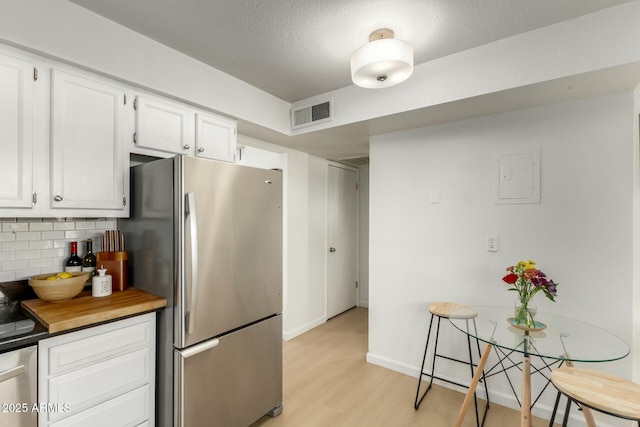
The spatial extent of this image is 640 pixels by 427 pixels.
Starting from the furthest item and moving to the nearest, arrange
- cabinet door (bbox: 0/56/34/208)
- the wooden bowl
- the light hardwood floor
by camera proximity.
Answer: the light hardwood floor, the wooden bowl, cabinet door (bbox: 0/56/34/208)

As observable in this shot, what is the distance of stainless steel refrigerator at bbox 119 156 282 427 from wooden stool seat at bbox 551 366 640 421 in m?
1.56

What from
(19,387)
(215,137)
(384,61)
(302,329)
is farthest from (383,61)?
(302,329)

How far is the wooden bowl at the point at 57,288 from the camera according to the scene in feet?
5.08

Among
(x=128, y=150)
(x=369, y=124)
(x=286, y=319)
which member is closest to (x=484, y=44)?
(x=369, y=124)

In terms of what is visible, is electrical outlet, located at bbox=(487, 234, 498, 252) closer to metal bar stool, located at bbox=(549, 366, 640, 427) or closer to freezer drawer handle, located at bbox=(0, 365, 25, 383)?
metal bar stool, located at bbox=(549, 366, 640, 427)

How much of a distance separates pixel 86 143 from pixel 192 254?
2.77 feet

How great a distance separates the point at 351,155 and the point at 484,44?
1977 millimetres

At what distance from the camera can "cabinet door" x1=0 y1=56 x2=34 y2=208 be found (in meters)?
1.42

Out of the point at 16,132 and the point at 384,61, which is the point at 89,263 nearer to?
the point at 16,132

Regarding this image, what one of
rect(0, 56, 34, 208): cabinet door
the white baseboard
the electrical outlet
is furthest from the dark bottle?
the electrical outlet

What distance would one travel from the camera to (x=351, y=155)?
12.3 ft

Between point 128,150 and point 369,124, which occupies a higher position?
point 369,124

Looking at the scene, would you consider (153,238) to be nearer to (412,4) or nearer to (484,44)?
(412,4)

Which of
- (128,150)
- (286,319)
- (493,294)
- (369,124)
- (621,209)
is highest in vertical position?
(369,124)
